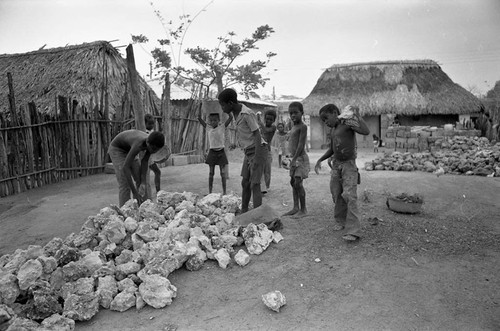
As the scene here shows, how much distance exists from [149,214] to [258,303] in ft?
5.70

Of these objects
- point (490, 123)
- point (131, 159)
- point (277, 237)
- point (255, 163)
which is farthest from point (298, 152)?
point (490, 123)

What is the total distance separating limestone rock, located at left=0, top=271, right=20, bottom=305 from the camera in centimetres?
257

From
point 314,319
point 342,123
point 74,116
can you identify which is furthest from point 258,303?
point 74,116

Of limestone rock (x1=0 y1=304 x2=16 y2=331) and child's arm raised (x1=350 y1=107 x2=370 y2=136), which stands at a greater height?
child's arm raised (x1=350 y1=107 x2=370 y2=136)

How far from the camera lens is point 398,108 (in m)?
17.1

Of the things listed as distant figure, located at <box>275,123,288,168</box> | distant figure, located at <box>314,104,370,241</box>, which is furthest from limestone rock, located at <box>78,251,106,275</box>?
distant figure, located at <box>275,123,288,168</box>

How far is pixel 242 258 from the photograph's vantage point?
10.4 ft

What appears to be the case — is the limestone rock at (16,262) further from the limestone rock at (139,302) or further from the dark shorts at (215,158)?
the dark shorts at (215,158)

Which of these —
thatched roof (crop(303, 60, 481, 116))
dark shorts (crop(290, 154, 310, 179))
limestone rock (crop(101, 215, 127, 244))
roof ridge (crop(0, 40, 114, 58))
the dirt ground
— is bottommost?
the dirt ground

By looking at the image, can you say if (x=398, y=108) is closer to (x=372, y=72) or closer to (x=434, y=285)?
(x=372, y=72)

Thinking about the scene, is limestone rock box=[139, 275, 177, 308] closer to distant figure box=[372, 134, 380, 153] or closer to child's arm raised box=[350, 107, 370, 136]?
child's arm raised box=[350, 107, 370, 136]

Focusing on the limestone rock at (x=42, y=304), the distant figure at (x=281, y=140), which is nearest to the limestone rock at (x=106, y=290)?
the limestone rock at (x=42, y=304)

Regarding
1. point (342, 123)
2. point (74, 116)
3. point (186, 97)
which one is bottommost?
point (342, 123)

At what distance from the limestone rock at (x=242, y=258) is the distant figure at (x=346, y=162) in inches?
39.3
